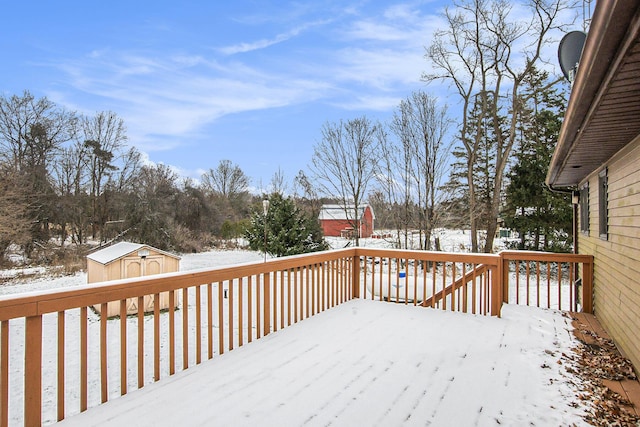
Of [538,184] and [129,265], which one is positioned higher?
[538,184]

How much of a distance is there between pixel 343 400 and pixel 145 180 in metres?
19.1

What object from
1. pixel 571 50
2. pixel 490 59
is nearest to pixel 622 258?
pixel 571 50

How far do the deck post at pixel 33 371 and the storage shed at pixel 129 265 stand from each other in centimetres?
590

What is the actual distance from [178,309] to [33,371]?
6593 mm

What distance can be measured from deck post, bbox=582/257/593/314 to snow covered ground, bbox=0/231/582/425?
671 millimetres

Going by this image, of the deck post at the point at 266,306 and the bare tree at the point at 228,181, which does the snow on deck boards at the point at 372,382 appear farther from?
the bare tree at the point at 228,181

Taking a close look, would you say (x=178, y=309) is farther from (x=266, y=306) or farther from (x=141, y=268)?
(x=266, y=306)

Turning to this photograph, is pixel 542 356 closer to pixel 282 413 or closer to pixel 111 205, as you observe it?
pixel 282 413

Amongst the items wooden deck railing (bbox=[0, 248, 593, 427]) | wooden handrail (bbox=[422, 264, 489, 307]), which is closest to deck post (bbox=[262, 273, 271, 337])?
wooden deck railing (bbox=[0, 248, 593, 427])

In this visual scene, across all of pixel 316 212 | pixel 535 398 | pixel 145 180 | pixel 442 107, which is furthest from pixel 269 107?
pixel 535 398

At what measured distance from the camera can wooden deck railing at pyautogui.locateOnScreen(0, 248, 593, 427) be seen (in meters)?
1.94

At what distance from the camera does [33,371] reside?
6.23 feet

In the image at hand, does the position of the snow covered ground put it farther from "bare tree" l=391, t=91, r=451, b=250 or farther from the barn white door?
"bare tree" l=391, t=91, r=451, b=250

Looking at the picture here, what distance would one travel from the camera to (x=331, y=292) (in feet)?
15.5
